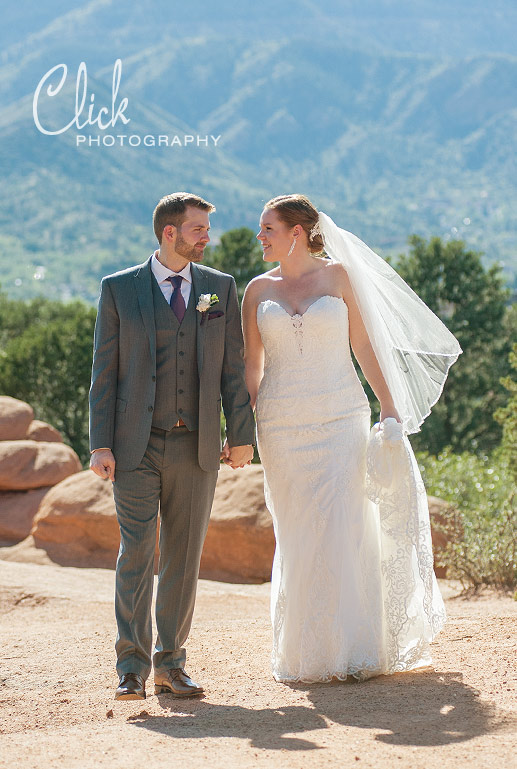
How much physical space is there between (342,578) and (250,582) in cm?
594

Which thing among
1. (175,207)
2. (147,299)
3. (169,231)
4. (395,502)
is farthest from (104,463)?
(395,502)

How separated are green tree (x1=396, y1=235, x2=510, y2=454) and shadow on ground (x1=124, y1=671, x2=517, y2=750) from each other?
21516 millimetres

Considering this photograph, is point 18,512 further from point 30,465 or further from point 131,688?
point 131,688

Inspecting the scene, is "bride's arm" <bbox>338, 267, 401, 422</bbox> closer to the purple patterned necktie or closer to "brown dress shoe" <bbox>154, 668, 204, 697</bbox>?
the purple patterned necktie

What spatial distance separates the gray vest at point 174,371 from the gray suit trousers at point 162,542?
3.5 inches

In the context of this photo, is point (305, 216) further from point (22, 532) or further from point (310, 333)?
point (22, 532)

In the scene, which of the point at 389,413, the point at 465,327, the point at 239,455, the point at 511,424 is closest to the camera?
the point at 239,455

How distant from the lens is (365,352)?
5348mm

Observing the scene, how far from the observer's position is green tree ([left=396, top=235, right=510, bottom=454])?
1030 inches

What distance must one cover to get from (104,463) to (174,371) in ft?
1.84

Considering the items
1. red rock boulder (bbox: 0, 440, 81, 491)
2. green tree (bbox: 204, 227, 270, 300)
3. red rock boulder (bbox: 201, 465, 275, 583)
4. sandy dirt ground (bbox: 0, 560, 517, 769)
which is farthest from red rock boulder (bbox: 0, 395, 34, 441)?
green tree (bbox: 204, 227, 270, 300)

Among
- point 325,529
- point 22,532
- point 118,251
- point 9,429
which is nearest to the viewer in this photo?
point 325,529

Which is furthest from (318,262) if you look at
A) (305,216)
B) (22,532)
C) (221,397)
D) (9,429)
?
(9,429)

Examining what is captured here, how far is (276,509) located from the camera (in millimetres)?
5312
